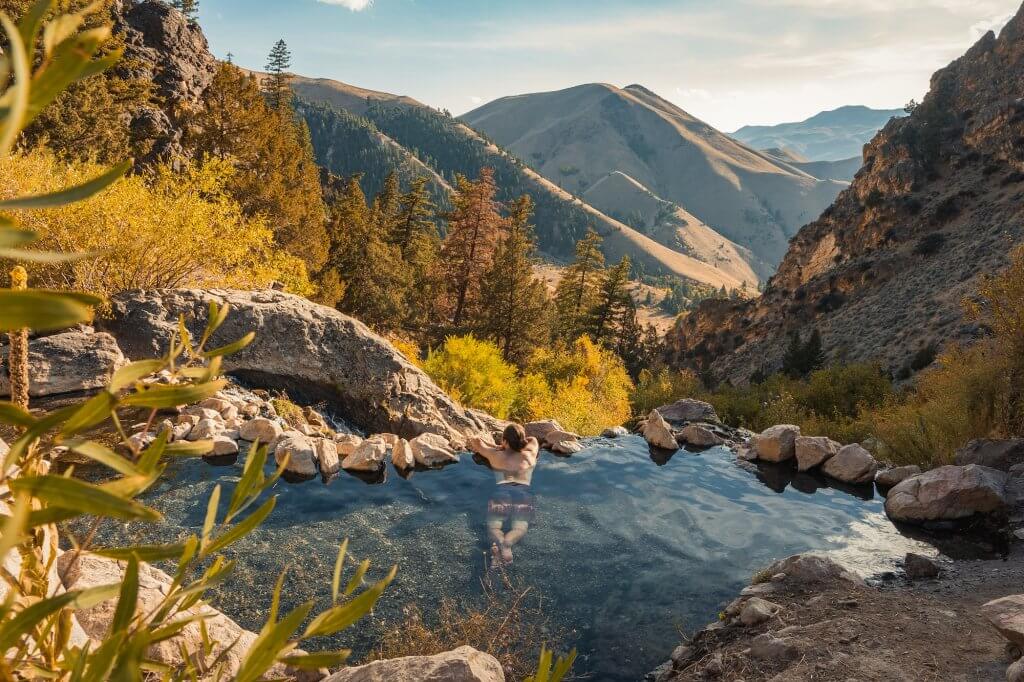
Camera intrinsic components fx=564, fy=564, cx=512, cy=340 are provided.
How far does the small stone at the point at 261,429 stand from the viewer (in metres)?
9.05

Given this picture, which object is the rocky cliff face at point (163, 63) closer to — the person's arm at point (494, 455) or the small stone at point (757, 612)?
the person's arm at point (494, 455)

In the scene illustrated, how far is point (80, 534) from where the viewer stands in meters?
5.82

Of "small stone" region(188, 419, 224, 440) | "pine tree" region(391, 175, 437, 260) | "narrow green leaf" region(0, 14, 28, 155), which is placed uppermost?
"pine tree" region(391, 175, 437, 260)

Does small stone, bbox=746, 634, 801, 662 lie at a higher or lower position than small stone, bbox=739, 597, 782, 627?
higher

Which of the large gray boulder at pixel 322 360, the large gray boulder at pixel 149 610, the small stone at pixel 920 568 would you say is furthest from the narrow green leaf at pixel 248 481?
the large gray boulder at pixel 322 360

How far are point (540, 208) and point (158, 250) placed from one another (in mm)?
166543

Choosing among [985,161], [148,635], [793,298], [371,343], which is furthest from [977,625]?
[985,161]

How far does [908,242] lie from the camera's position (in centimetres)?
3500

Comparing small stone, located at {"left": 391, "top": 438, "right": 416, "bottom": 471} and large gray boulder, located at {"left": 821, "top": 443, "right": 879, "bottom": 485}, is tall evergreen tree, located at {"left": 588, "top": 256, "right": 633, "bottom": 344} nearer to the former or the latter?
large gray boulder, located at {"left": 821, "top": 443, "right": 879, "bottom": 485}

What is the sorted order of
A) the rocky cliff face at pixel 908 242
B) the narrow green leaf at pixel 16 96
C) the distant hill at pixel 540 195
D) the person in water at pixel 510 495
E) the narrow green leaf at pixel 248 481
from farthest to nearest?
the distant hill at pixel 540 195
the rocky cliff face at pixel 908 242
the person in water at pixel 510 495
the narrow green leaf at pixel 248 481
the narrow green leaf at pixel 16 96

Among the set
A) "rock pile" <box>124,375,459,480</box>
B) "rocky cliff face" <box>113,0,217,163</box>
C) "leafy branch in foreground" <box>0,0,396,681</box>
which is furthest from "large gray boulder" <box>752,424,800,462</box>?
"rocky cliff face" <box>113,0,217,163</box>

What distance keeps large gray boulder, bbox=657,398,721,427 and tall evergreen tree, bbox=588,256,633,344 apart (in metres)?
20.5

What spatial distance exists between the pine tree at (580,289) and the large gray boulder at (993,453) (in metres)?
30.6

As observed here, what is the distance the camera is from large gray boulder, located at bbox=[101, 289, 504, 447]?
10727 millimetres
